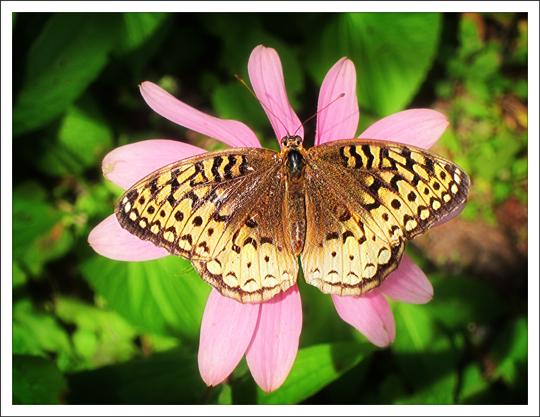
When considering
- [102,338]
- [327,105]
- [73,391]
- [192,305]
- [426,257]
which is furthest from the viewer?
[426,257]

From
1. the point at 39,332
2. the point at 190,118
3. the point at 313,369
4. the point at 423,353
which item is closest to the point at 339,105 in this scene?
the point at 190,118

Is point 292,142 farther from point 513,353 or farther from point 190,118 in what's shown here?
point 513,353

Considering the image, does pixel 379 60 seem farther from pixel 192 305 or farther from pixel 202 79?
pixel 192 305

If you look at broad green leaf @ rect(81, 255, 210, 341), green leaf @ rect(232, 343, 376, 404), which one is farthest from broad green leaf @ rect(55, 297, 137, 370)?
green leaf @ rect(232, 343, 376, 404)

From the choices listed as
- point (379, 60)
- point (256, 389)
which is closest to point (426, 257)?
point (379, 60)

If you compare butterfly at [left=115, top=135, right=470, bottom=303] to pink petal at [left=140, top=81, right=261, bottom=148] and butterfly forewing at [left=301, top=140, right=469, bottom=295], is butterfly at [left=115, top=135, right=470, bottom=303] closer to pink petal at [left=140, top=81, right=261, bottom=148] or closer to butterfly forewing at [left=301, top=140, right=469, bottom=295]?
butterfly forewing at [left=301, top=140, right=469, bottom=295]

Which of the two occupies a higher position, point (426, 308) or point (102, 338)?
point (102, 338)
